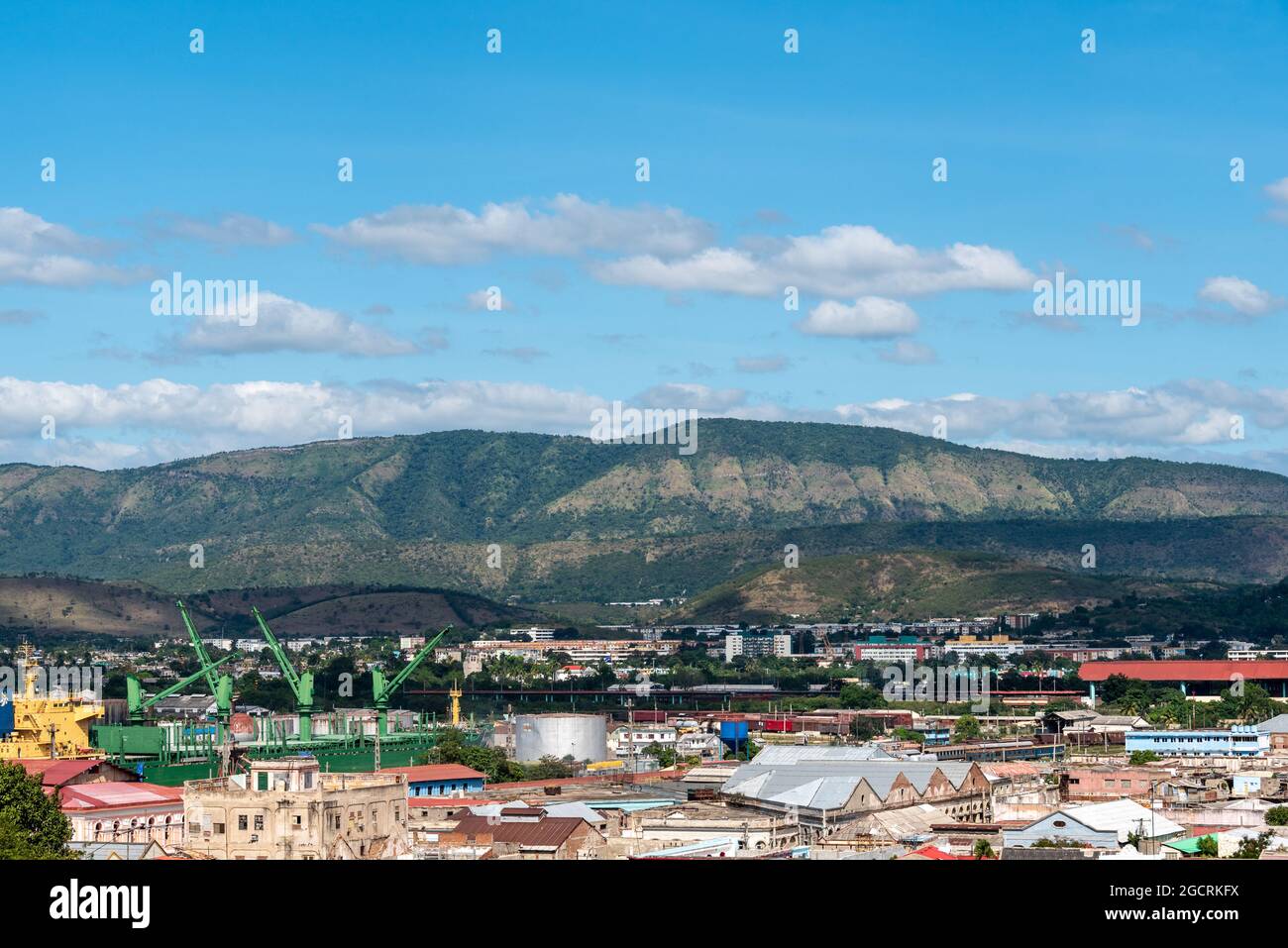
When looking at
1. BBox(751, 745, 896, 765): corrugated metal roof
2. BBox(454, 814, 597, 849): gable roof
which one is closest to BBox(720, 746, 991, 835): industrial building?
BBox(751, 745, 896, 765): corrugated metal roof

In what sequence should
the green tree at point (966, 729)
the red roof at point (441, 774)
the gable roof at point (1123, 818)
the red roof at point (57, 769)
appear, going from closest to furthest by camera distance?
the gable roof at point (1123, 818) → the red roof at point (57, 769) → the red roof at point (441, 774) → the green tree at point (966, 729)

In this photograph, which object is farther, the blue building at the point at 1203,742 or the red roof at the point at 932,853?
the blue building at the point at 1203,742

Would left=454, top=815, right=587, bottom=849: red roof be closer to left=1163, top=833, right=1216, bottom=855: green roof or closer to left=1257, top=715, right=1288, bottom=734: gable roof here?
left=1163, top=833, right=1216, bottom=855: green roof

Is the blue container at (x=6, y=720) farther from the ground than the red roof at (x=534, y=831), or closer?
farther from the ground

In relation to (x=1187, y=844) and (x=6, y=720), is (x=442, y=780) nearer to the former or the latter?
(x=6, y=720)

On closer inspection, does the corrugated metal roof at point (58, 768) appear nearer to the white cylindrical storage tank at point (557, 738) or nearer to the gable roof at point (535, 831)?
the gable roof at point (535, 831)

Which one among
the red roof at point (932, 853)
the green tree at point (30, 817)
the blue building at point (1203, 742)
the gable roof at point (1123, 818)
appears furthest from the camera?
the blue building at point (1203, 742)

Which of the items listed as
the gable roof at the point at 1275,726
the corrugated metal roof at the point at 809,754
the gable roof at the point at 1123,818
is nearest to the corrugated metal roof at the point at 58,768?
the corrugated metal roof at the point at 809,754

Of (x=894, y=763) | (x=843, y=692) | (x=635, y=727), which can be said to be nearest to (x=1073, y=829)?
(x=894, y=763)
